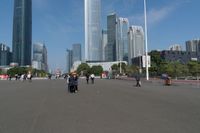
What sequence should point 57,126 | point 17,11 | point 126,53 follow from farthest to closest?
point 17,11, point 126,53, point 57,126

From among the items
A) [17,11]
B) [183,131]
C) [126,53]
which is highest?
[17,11]

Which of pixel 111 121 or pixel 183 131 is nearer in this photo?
pixel 183 131

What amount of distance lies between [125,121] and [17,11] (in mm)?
198831

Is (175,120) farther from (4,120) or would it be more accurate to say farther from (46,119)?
(4,120)

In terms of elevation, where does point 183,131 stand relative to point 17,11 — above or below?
below

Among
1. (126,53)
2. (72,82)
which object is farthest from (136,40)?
(72,82)

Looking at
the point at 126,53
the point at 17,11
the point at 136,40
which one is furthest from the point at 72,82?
the point at 17,11

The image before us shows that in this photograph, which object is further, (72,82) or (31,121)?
(72,82)

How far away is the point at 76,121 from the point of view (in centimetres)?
912

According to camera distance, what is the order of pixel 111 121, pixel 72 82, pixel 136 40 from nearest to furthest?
pixel 111 121
pixel 72 82
pixel 136 40

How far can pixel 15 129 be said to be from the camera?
7.78 metres

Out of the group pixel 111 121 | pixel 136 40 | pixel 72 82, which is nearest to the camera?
pixel 111 121

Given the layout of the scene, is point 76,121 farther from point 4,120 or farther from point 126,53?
point 126,53

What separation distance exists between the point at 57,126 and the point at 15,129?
1.19 meters
